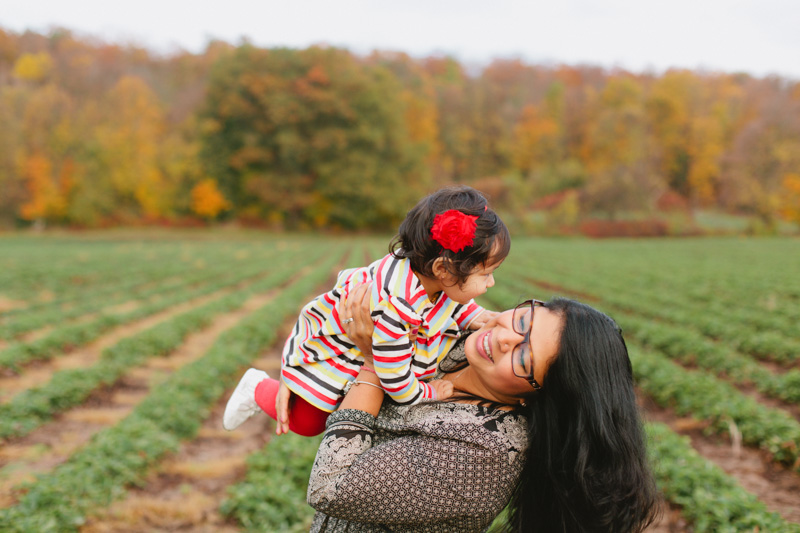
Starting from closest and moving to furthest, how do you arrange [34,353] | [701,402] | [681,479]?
1. [681,479]
2. [701,402]
3. [34,353]

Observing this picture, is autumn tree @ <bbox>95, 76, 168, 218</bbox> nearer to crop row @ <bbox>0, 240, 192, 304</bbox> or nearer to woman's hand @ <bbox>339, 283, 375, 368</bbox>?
crop row @ <bbox>0, 240, 192, 304</bbox>

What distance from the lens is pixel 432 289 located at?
6.09ft

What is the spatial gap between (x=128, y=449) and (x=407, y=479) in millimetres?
3576

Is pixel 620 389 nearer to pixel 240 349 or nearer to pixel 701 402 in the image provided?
pixel 701 402

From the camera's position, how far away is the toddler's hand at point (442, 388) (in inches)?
69.1

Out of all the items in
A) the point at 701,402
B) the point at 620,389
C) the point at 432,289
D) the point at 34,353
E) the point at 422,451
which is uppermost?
the point at 432,289

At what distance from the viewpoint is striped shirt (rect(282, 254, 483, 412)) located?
1.61 m

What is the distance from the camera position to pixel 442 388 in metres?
1.78

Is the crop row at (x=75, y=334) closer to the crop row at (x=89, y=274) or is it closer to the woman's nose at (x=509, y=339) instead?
the crop row at (x=89, y=274)

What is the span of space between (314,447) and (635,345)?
5.49 meters

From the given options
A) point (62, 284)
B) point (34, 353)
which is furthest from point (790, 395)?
point (62, 284)

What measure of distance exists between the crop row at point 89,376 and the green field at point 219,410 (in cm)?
2

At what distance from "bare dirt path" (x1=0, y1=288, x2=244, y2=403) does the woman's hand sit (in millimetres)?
5273

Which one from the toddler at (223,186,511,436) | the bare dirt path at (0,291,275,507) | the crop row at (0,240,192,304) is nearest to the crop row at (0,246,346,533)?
the bare dirt path at (0,291,275,507)
